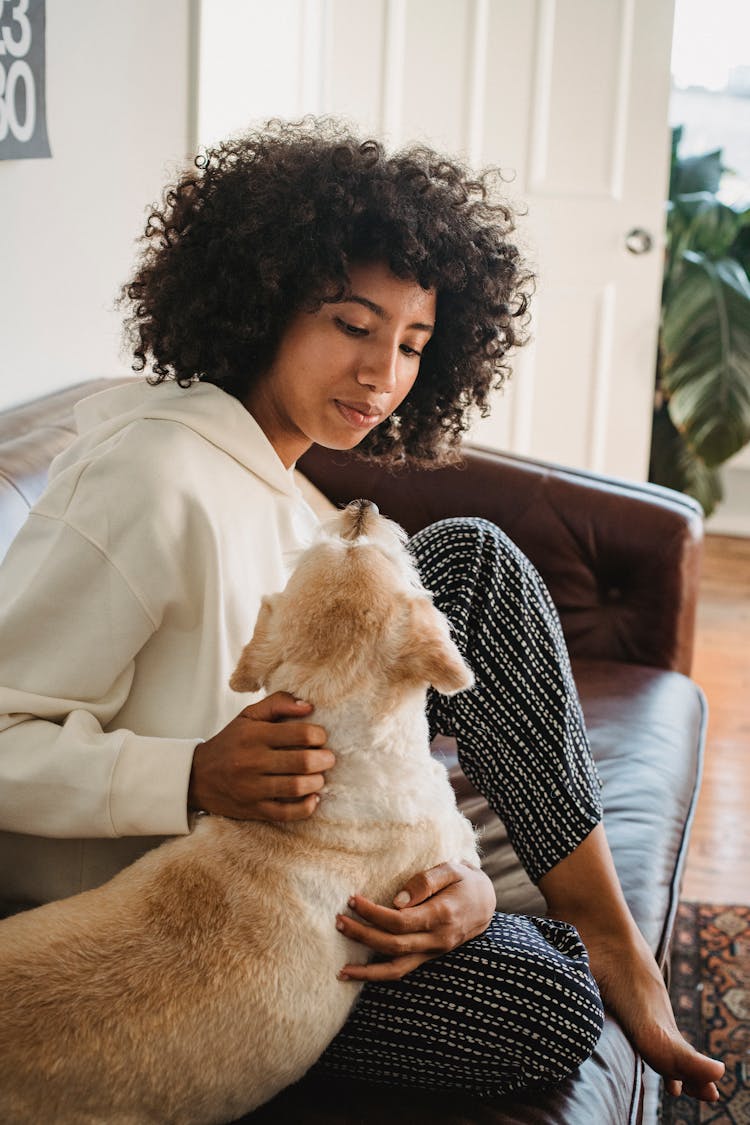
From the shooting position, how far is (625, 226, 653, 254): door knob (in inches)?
148

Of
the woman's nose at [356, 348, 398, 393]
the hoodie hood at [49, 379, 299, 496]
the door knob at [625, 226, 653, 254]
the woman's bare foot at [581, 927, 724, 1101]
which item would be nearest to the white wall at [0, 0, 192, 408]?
the hoodie hood at [49, 379, 299, 496]

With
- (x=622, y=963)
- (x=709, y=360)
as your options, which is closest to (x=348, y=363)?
(x=622, y=963)

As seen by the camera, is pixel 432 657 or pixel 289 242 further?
pixel 289 242

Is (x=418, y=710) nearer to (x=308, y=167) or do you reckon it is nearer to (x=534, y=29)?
(x=308, y=167)

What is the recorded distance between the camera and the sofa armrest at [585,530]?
235 centimetres

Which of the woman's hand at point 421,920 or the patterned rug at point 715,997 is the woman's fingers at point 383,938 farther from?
the patterned rug at point 715,997

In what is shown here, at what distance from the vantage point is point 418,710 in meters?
1.15

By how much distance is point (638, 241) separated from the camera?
12.4ft

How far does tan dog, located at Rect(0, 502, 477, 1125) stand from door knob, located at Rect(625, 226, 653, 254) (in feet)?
9.52

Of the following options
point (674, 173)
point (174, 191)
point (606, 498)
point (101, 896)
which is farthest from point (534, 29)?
point (101, 896)

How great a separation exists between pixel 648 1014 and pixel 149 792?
0.65 meters

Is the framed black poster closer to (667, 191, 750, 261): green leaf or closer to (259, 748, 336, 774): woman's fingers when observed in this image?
(259, 748, 336, 774): woman's fingers

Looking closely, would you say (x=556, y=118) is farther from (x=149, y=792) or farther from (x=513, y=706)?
(x=149, y=792)

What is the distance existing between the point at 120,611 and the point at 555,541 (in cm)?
137
